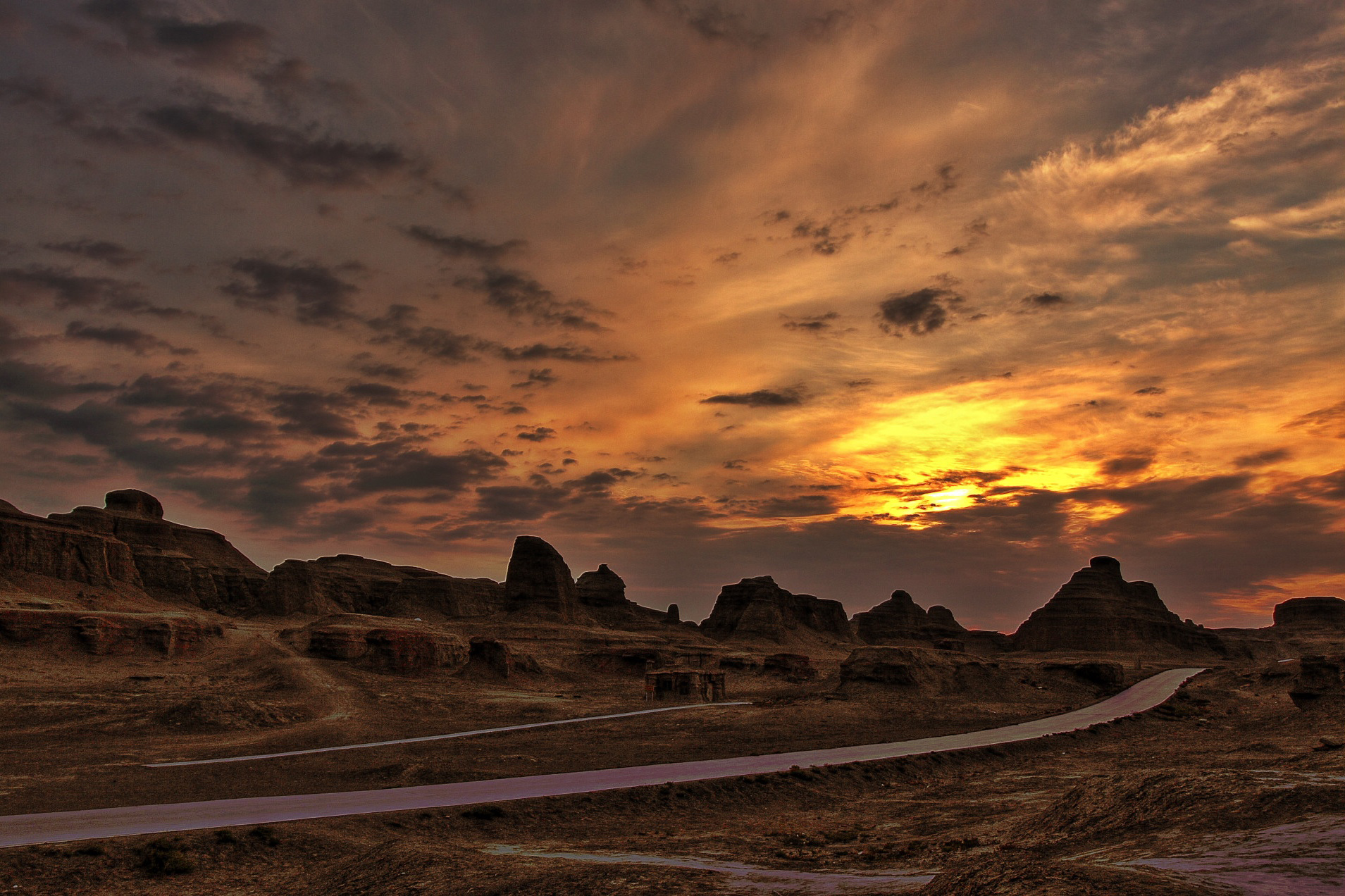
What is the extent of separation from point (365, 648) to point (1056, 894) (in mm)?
77127

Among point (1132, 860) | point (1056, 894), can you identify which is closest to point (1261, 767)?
point (1132, 860)

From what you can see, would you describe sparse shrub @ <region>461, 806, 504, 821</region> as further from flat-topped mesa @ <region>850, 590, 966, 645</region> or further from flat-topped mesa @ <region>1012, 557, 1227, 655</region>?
flat-topped mesa @ <region>850, 590, 966, 645</region>

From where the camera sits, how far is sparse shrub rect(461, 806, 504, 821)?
2427 cm

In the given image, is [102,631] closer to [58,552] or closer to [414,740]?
[58,552]

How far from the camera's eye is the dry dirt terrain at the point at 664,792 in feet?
48.9

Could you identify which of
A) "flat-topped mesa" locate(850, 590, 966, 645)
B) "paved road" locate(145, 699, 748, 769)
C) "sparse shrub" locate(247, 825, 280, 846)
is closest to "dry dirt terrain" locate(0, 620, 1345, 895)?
"sparse shrub" locate(247, 825, 280, 846)

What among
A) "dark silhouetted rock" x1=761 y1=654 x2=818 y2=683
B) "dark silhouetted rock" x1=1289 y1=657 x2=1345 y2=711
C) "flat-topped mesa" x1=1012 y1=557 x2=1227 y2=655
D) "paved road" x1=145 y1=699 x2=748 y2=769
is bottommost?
"paved road" x1=145 y1=699 x2=748 y2=769

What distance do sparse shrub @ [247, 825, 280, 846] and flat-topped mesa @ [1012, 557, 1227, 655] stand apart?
497ft

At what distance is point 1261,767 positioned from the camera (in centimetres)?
2688

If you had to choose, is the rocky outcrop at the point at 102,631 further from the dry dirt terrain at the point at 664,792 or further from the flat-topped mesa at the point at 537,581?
the flat-topped mesa at the point at 537,581

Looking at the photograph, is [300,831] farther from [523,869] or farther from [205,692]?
[205,692]

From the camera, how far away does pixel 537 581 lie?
13812cm

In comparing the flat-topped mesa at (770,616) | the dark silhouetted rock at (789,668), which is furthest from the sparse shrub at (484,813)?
the flat-topped mesa at (770,616)

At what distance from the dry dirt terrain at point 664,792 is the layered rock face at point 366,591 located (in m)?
59.5
